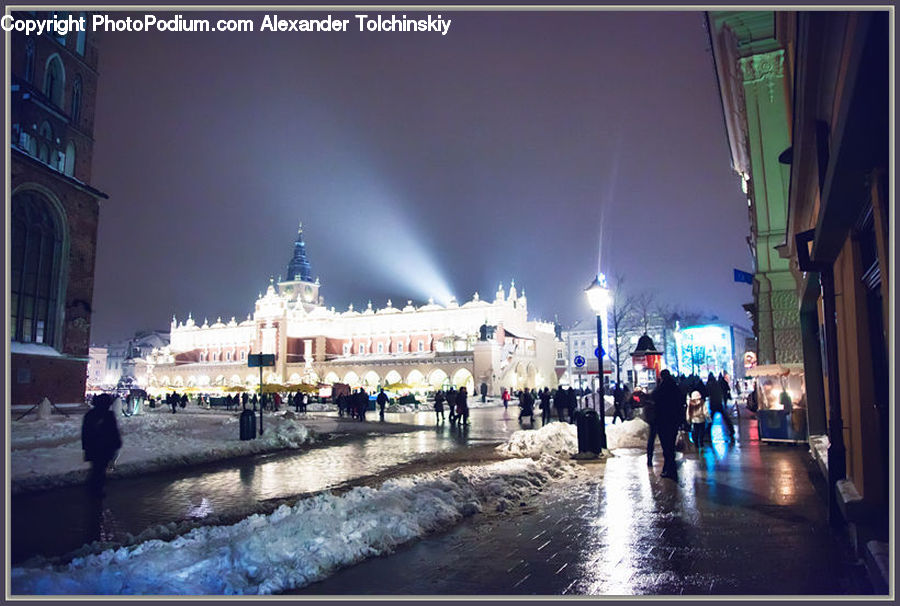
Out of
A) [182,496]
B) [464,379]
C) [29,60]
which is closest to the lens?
[182,496]

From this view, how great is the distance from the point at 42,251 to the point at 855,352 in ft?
90.7

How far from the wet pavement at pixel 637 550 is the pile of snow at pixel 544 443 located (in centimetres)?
411

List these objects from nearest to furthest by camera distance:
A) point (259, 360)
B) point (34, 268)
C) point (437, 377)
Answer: point (259, 360) → point (34, 268) → point (437, 377)

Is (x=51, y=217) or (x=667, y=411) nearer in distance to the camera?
(x=667, y=411)

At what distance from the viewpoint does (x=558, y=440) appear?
13422mm

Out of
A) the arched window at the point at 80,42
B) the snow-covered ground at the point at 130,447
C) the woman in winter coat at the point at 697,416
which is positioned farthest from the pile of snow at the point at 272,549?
the arched window at the point at 80,42

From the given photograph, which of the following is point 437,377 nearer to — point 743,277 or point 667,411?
point 743,277

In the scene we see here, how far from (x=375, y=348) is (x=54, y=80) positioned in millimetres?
63376

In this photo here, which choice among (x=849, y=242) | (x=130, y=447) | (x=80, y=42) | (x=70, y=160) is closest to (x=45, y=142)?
(x=70, y=160)

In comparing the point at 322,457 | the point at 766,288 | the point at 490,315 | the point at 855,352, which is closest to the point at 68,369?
the point at 322,457

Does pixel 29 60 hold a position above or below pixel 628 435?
above

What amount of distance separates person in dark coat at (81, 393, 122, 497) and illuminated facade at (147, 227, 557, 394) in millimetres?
59952

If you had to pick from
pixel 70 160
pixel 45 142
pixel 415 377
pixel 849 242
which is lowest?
pixel 415 377

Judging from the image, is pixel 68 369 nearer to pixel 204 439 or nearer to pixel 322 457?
pixel 204 439
